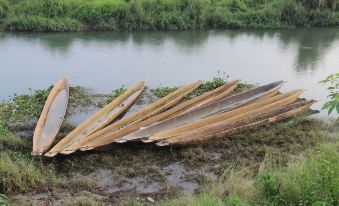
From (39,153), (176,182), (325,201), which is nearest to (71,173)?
(39,153)

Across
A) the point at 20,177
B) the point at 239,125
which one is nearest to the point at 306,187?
the point at 239,125

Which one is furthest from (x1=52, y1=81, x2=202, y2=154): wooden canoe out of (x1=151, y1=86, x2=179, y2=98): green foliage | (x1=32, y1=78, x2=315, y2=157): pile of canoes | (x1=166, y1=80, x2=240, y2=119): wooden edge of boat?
(x1=151, y1=86, x2=179, y2=98): green foliage

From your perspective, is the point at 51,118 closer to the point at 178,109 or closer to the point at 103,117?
the point at 103,117

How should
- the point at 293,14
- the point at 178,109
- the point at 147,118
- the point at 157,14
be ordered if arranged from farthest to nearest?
the point at 293,14 < the point at 157,14 < the point at 178,109 < the point at 147,118

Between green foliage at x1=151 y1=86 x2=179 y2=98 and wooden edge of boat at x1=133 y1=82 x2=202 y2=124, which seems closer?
wooden edge of boat at x1=133 y1=82 x2=202 y2=124

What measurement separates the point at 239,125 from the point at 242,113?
13.2 inches

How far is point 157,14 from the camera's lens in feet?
40.1

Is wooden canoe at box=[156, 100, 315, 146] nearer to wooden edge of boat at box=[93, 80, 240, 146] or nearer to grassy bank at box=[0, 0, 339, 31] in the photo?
→ wooden edge of boat at box=[93, 80, 240, 146]

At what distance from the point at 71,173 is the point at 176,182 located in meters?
1.16

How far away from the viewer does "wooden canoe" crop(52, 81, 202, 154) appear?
16.0 feet

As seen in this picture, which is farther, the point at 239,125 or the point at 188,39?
the point at 188,39

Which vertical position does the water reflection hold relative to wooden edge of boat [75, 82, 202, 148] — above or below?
above

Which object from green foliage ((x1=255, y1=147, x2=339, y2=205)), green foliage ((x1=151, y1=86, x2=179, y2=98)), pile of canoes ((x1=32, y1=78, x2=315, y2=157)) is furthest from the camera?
green foliage ((x1=151, y1=86, x2=179, y2=98))

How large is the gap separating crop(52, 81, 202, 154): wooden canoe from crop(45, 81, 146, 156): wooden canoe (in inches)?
4.9
